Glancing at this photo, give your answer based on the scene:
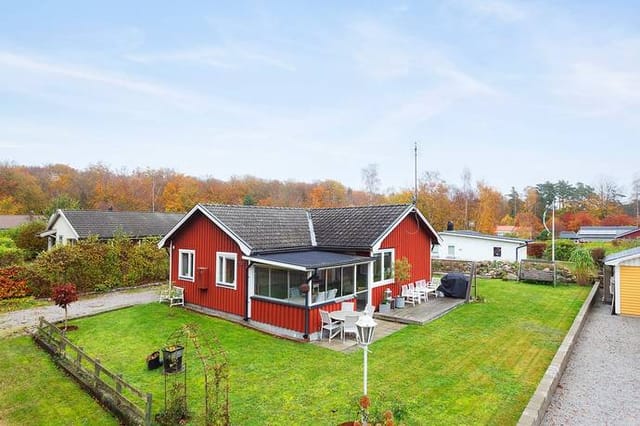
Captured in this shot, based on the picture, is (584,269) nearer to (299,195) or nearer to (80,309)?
(80,309)

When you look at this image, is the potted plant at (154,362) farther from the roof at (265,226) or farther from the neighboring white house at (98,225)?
the neighboring white house at (98,225)

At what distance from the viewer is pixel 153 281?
20875 millimetres

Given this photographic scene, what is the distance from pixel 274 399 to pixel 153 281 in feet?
53.9

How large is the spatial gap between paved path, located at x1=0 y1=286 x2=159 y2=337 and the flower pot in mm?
7563

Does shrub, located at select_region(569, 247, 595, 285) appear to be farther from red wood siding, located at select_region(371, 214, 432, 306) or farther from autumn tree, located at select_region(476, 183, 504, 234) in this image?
autumn tree, located at select_region(476, 183, 504, 234)

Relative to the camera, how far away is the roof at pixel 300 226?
12883mm

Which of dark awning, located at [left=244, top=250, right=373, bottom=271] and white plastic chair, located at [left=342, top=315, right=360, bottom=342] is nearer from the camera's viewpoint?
white plastic chair, located at [left=342, top=315, right=360, bottom=342]

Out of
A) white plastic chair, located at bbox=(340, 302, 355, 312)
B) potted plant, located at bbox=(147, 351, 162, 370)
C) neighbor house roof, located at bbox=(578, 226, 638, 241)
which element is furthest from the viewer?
neighbor house roof, located at bbox=(578, 226, 638, 241)

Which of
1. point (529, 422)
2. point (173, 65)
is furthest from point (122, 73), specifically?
point (529, 422)

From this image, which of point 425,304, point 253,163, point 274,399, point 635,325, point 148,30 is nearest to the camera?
point 274,399

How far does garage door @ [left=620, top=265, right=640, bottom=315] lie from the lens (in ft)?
45.6

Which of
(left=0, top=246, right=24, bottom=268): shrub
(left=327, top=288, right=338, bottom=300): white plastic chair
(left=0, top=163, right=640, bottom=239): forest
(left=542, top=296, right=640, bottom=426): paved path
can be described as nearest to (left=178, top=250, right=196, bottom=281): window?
(left=327, top=288, right=338, bottom=300): white plastic chair

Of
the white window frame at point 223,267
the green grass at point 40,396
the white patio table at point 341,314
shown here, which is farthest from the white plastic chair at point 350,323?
the green grass at point 40,396

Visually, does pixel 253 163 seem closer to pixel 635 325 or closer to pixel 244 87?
pixel 244 87
